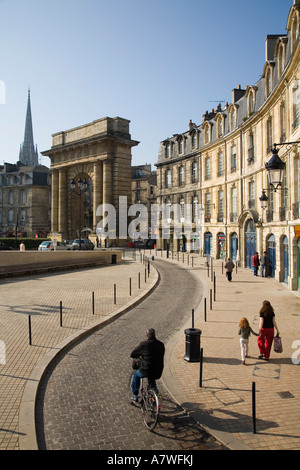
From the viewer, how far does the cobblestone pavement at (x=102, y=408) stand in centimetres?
530

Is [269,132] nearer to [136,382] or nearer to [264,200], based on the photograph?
[264,200]

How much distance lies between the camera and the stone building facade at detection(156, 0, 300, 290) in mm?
17000

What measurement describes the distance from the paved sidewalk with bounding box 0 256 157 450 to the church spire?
521ft

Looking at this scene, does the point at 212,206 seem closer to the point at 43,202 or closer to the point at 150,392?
the point at 150,392

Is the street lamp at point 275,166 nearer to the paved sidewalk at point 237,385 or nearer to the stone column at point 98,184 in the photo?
the paved sidewalk at point 237,385

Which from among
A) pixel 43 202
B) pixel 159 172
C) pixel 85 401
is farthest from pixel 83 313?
pixel 43 202

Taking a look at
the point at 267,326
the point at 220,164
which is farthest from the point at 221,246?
the point at 267,326

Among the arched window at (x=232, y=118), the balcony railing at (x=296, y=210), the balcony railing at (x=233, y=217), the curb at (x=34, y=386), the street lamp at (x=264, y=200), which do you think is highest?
the arched window at (x=232, y=118)

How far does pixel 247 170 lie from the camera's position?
26.8 meters

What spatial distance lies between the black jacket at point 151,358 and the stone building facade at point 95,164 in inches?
1566

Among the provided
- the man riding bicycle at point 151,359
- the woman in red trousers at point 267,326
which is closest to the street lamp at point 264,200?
the woman in red trousers at point 267,326

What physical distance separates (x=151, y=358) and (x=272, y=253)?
693 inches

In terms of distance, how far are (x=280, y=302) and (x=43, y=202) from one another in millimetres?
65850

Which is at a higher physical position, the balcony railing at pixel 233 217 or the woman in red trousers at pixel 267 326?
the balcony railing at pixel 233 217
